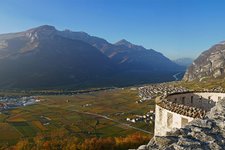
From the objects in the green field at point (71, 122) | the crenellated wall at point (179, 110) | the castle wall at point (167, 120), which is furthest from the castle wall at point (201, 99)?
the green field at point (71, 122)

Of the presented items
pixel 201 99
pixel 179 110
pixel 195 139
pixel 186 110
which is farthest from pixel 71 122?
pixel 195 139

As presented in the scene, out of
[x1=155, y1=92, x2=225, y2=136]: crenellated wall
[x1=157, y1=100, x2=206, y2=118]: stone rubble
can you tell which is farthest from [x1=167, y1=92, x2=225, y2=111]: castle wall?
[x1=157, y1=100, x2=206, y2=118]: stone rubble

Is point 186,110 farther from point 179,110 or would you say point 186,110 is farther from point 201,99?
point 201,99

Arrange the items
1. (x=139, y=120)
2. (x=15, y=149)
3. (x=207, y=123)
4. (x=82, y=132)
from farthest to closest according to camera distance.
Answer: (x=139, y=120) < (x=82, y=132) < (x=15, y=149) < (x=207, y=123)

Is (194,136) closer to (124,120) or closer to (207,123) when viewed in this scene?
(207,123)

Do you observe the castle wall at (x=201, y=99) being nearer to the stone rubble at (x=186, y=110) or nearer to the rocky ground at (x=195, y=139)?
the stone rubble at (x=186, y=110)

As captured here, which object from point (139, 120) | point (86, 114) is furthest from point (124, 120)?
point (86, 114)
